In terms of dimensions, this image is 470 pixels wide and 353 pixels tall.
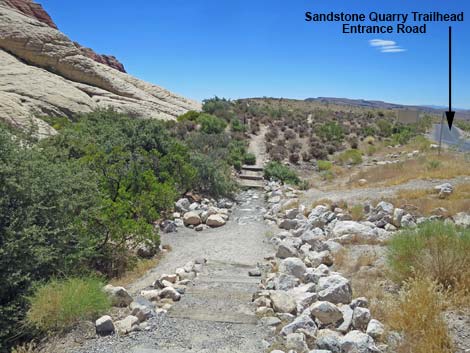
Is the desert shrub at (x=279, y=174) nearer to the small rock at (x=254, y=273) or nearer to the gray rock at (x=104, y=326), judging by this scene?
the small rock at (x=254, y=273)

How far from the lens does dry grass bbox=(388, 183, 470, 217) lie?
8.98m

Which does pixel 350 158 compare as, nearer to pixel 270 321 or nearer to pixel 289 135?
pixel 289 135

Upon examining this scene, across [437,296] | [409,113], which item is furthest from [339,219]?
[409,113]

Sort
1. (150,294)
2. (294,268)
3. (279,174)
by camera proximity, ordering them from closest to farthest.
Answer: (150,294) → (294,268) → (279,174)

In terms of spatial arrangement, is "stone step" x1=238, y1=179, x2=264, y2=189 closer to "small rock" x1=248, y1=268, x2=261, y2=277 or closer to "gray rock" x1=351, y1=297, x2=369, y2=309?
"small rock" x1=248, y1=268, x2=261, y2=277

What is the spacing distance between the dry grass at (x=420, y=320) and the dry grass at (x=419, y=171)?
30.4 feet

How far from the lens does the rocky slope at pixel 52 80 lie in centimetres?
1858

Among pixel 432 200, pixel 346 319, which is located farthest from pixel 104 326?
pixel 432 200

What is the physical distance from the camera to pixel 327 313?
439cm

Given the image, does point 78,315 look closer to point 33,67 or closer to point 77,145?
point 77,145

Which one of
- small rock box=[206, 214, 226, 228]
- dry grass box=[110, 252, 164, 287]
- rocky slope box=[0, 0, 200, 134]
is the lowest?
dry grass box=[110, 252, 164, 287]

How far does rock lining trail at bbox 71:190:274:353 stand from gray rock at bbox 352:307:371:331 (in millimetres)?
968

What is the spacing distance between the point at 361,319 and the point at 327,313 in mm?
362

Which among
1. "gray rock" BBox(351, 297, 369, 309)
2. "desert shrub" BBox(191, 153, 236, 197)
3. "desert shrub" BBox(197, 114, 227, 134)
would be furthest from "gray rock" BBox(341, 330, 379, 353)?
"desert shrub" BBox(197, 114, 227, 134)
